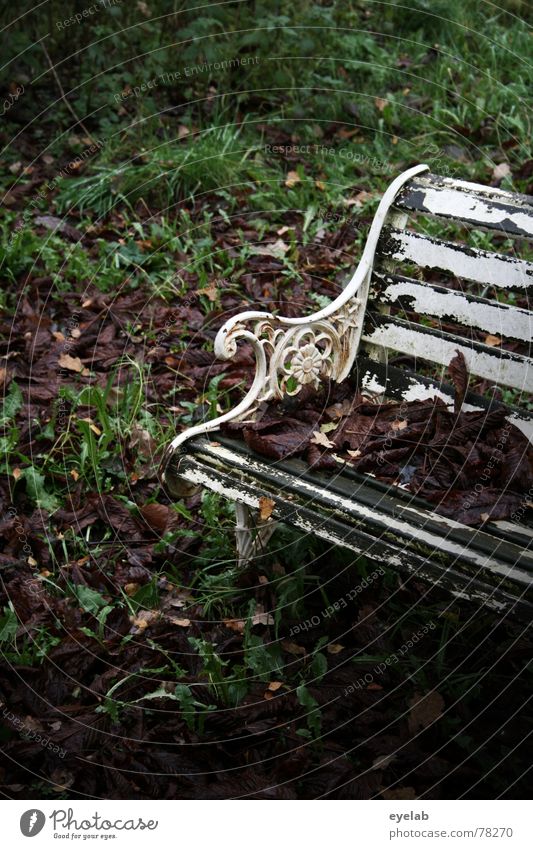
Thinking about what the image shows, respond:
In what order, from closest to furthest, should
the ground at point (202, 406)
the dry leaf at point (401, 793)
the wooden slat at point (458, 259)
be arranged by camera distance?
1. the dry leaf at point (401, 793)
2. the ground at point (202, 406)
3. the wooden slat at point (458, 259)

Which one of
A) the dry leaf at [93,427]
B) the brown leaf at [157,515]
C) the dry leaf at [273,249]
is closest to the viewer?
the brown leaf at [157,515]

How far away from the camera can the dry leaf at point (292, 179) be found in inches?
175

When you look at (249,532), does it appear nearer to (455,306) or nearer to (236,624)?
(236,624)

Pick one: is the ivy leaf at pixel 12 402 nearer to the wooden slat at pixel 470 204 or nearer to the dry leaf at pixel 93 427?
the dry leaf at pixel 93 427

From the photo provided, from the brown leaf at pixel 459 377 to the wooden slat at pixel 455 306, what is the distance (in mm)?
162

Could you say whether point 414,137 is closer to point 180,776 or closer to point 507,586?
point 507,586

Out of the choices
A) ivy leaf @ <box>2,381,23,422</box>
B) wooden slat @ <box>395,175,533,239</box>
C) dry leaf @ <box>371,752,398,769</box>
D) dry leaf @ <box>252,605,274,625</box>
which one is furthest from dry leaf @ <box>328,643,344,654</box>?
ivy leaf @ <box>2,381,23,422</box>

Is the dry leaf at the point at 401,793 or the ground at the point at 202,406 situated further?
the ground at the point at 202,406

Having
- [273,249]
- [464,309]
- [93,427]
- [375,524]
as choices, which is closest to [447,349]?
[464,309]

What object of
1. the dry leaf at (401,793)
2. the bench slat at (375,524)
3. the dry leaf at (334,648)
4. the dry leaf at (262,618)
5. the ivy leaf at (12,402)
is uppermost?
the ivy leaf at (12,402)

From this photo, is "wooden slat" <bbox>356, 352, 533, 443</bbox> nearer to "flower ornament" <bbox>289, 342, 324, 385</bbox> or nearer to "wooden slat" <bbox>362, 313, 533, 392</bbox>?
→ "wooden slat" <bbox>362, 313, 533, 392</bbox>

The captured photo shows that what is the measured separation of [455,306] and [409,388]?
0.29 meters

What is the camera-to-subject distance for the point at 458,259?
273cm

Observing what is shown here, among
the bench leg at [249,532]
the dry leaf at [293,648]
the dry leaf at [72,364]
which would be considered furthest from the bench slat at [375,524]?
the dry leaf at [72,364]
